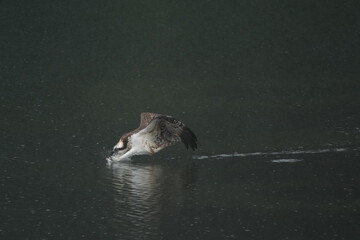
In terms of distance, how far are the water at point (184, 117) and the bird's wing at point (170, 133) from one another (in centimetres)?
25

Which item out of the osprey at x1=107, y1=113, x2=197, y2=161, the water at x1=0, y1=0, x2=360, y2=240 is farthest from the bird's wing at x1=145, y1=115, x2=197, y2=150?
the water at x1=0, y1=0, x2=360, y2=240

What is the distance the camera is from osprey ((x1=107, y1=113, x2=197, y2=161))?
11.5m

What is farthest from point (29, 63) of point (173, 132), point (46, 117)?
point (173, 132)

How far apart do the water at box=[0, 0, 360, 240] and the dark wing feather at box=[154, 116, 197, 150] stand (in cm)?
25

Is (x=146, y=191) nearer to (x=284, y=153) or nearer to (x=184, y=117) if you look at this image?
(x=284, y=153)

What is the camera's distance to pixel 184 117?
13688 mm

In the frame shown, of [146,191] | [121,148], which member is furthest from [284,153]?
[146,191]

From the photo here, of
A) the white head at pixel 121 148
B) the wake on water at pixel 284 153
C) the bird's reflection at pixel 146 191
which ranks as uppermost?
the white head at pixel 121 148

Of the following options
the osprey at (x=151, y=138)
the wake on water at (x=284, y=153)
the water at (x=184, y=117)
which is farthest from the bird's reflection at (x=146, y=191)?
the wake on water at (x=284, y=153)

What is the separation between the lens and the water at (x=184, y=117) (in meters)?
9.85

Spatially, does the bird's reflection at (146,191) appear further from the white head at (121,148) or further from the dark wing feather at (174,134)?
the dark wing feather at (174,134)

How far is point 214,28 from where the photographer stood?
768 inches

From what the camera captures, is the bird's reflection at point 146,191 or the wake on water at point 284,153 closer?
the bird's reflection at point 146,191

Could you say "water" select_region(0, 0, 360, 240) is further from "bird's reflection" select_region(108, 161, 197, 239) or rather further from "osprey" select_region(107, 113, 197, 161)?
"osprey" select_region(107, 113, 197, 161)
